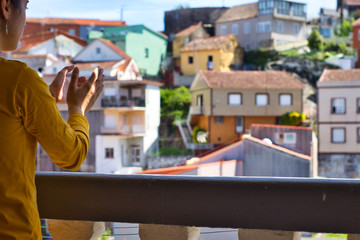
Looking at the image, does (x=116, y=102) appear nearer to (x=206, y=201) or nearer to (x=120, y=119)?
(x=120, y=119)

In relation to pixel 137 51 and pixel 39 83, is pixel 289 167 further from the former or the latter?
pixel 137 51

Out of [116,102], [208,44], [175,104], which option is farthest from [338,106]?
[208,44]

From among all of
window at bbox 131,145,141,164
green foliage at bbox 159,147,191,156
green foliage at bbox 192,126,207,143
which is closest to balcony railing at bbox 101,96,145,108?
window at bbox 131,145,141,164

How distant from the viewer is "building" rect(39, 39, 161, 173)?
94.1ft

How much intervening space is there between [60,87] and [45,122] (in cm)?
28

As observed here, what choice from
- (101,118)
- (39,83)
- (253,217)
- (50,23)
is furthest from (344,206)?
(50,23)

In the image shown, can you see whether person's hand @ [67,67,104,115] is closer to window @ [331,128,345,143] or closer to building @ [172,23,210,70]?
window @ [331,128,345,143]

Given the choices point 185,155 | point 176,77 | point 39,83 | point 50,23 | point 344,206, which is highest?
point 50,23

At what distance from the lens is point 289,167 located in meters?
18.7

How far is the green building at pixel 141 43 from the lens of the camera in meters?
38.0

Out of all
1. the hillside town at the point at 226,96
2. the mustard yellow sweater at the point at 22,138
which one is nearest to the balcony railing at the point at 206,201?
the mustard yellow sweater at the point at 22,138

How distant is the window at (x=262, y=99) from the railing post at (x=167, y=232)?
3025cm

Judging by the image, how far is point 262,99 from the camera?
1240 inches

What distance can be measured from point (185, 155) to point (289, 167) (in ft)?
39.7
